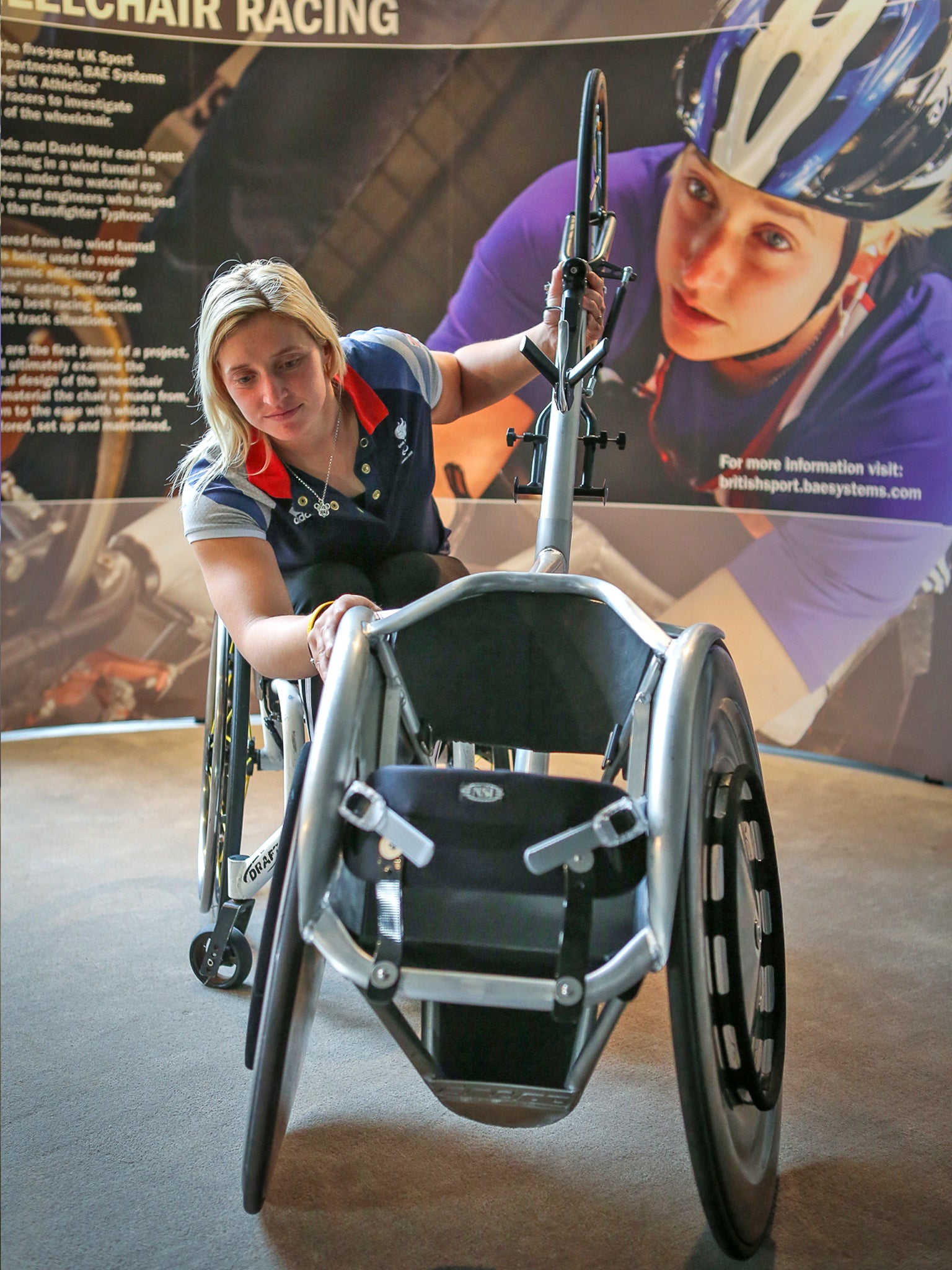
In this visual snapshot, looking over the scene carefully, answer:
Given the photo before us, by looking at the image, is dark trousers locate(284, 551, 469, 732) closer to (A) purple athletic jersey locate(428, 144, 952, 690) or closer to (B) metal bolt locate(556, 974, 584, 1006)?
(B) metal bolt locate(556, 974, 584, 1006)

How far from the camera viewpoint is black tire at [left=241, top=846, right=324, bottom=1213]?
44.8 inches

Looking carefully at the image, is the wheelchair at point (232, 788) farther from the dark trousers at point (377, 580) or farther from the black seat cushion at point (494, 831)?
the black seat cushion at point (494, 831)

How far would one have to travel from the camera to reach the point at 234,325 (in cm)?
167

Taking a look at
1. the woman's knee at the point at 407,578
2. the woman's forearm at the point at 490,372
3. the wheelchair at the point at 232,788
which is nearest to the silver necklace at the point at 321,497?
the woman's knee at the point at 407,578

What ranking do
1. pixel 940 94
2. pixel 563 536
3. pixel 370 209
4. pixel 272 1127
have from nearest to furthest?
1. pixel 272 1127
2. pixel 563 536
3. pixel 940 94
4. pixel 370 209

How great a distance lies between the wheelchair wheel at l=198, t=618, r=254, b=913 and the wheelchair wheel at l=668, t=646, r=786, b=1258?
0.82 metres

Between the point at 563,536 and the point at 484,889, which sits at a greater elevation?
the point at 563,536

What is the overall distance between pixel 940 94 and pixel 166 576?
2593 millimetres

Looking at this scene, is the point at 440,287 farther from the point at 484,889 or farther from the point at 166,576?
the point at 484,889

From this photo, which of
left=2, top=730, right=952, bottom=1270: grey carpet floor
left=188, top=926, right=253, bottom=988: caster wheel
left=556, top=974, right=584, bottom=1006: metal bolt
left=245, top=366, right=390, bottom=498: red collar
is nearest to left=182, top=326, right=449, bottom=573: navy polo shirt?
left=245, top=366, right=390, bottom=498: red collar

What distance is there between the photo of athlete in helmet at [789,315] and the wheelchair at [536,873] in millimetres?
2101

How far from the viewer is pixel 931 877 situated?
8.47 feet

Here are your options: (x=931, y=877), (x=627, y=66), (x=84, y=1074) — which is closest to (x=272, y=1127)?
(x=84, y=1074)

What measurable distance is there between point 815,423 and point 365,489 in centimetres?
190
